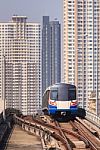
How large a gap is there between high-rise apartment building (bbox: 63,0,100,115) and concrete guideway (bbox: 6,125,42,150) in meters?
76.0

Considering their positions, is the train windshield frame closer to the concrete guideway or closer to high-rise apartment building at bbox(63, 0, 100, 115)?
the concrete guideway

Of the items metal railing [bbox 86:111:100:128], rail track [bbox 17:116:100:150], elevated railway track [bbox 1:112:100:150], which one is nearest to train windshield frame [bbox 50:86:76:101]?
metal railing [bbox 86:111:100:128]

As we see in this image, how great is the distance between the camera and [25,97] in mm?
130125

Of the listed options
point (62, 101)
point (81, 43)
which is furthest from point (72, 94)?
point (81, 43)

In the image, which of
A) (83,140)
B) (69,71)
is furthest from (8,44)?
(83,140)

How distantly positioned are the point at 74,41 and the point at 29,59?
167 ft

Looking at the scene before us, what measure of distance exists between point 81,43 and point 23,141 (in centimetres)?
10292

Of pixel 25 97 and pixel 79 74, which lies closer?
pixel 79 74

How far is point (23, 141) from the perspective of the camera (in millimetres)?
26703

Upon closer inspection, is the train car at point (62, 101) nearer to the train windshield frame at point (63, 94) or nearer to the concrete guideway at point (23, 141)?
the train windshield frame at point (63, 94)

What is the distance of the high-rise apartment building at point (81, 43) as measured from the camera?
114312 mm

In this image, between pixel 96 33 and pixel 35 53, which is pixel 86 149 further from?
pixel 35 53

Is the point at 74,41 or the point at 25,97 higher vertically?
the point at 74,41

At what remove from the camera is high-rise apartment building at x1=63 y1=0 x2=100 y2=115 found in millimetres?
114312
